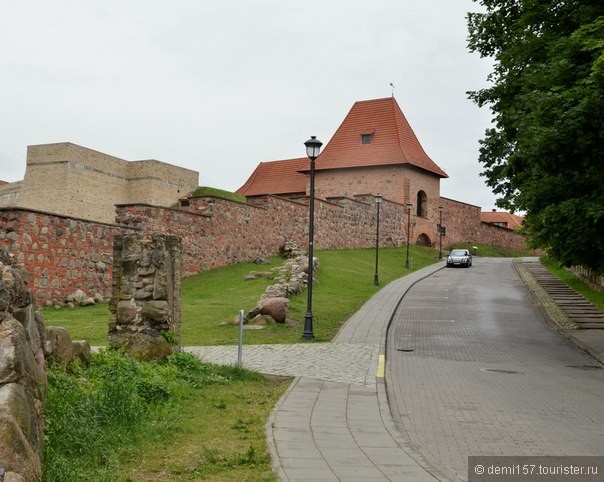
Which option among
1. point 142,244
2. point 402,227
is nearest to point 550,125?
point 142,244

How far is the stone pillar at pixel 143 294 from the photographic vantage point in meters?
10.8

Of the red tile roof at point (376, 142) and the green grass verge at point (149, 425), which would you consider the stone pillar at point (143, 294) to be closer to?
the green grass verge at point (149, 425)

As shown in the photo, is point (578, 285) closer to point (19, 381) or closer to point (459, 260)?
point (459, 260)

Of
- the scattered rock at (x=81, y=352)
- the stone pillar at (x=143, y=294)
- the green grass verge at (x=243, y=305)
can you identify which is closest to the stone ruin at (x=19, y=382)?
the scattered rock at (x=81, y=352)

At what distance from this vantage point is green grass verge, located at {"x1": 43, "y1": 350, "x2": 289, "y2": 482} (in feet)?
18.5

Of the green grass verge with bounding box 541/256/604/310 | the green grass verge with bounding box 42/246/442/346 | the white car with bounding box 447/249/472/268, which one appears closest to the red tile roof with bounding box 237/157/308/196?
the white car with bounding box 447/249/472/268

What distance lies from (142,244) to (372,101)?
51099 mm

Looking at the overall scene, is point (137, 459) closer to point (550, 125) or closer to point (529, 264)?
point (550, 125)

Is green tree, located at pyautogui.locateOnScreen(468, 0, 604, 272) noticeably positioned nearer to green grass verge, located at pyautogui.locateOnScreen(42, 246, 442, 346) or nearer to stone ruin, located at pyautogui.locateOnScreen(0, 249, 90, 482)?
green grass verge, located at pyautogui.locateOnScreen(42, 246, 442, 346)

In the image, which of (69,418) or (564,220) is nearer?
(69,418)

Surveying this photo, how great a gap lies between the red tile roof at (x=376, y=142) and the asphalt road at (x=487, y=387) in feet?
102

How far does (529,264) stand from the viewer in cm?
4584

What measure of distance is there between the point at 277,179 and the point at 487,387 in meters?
52.0

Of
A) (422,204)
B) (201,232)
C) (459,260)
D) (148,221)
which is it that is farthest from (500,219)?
(148,221)
